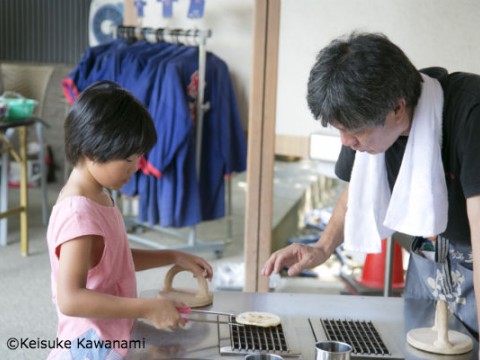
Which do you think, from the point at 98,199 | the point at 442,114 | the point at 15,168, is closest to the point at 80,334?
the point at 98,199

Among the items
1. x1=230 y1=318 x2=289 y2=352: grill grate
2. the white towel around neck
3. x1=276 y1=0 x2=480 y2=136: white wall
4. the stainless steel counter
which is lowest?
the stainless steel counter

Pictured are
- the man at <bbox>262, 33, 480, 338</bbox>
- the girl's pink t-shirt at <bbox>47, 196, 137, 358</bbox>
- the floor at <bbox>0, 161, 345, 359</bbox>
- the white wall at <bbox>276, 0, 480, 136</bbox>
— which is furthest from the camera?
the floor at <bbox>0, 161, 345, 359</bbox>

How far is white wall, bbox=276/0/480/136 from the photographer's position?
2889mm

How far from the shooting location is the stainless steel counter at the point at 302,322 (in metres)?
1.52

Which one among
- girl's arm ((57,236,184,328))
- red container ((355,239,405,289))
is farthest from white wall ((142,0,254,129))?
girl's arm ((57,236,184,328))

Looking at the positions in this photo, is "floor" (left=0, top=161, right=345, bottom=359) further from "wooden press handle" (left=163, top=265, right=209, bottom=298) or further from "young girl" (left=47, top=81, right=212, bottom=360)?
"young girl" (left=47, top=81, right=212, bottom=360)

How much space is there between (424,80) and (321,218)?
3.17m

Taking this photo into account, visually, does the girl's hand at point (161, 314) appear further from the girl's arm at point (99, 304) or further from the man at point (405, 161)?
the man at point (405, 161)

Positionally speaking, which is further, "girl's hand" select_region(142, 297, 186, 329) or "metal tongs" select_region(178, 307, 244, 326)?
"metal tongs" select_region(178, 307, 244, 326)

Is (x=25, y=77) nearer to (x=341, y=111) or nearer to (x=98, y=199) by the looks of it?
(x=98, y=199)

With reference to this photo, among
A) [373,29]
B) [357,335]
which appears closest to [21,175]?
[373,29]

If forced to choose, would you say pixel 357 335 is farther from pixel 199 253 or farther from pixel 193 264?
pixel 199 253

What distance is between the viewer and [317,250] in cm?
185

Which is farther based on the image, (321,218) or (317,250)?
(321,218)
